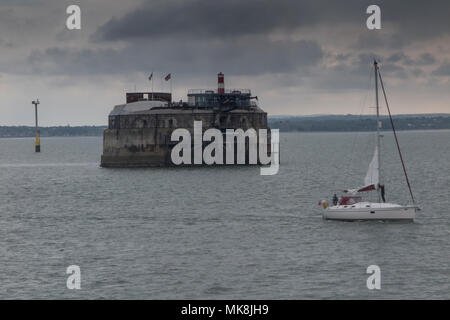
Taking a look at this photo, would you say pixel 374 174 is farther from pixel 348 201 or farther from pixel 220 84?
pixel 220 84

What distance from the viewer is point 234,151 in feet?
333

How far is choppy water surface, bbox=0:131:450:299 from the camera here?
35.7m

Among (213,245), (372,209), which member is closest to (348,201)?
(372,209)

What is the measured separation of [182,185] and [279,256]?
40.7m

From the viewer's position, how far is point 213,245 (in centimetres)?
4541

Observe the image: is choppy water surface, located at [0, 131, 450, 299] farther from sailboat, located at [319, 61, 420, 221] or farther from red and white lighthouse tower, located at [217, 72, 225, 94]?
red and white lighthouse tower, located at [217, 72, 225, 94]

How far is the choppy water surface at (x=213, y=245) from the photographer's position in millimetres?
35688

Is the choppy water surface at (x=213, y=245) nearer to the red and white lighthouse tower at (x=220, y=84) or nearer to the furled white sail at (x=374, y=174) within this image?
the furled white sail at (x=374, y=174)

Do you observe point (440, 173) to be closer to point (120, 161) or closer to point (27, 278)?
point (120, 161)

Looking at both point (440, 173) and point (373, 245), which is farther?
point (440, 173)

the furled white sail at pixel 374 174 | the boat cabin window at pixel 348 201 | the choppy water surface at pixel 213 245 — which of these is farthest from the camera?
the boat cabin window at pixel 348 201

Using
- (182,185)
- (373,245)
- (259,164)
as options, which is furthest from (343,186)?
(373,245)

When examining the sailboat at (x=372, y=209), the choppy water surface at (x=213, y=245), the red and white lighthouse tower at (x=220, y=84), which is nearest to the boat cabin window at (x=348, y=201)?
the sailboat at (x=372, y=209)
